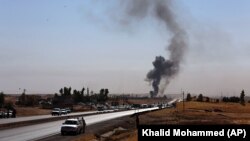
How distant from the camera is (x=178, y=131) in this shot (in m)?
12.9

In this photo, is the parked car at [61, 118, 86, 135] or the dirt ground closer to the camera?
the dirt ground

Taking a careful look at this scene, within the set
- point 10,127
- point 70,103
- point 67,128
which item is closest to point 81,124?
point 67,128

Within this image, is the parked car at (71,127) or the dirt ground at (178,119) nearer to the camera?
the dirt ground at (178,119)

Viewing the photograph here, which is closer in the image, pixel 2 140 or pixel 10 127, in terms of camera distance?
pixel 2 140

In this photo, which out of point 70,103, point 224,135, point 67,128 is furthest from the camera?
point 70,103

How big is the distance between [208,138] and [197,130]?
333 millimetres

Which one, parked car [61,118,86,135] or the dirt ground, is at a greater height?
parked car [61,118,86,135]

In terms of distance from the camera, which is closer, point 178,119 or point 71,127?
point 71,127

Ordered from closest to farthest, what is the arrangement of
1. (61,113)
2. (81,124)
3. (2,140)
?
1. (2,140)
2. (81,124)
3. (61,113)

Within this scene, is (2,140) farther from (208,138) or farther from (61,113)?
(61,113)

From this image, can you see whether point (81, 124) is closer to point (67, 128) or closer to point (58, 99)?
point (67, 128)

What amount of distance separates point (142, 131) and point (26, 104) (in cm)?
15235

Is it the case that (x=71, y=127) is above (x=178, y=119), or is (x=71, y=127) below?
above

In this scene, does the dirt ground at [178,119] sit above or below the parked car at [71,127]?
below
